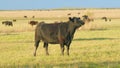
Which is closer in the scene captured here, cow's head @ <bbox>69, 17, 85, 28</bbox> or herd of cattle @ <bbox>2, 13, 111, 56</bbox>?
herd of cattle @ <bbox>2, 13, 111, 56</bbox>

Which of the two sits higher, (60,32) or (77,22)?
(77,22)

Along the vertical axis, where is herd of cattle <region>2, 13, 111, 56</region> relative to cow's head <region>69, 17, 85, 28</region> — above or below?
below

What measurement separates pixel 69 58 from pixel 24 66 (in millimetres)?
3167

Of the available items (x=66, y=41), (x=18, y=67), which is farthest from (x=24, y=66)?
(x=66, y=41)

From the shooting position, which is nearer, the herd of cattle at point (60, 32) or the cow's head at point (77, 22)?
the herd of cattle at point (60, 32)

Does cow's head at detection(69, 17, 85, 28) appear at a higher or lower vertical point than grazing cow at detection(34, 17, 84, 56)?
higher

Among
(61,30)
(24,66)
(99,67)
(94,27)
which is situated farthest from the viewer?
(94,27)

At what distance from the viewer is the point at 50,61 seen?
16453 millimetres

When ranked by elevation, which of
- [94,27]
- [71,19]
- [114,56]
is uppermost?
[71,19]

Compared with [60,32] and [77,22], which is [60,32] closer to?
[60,32]

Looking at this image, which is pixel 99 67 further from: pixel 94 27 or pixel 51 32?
pixel 94 27

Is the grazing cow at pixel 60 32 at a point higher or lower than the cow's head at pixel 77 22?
lower

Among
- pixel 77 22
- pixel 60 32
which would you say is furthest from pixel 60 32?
pixel 77 22

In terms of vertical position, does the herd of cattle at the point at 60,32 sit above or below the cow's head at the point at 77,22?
below
